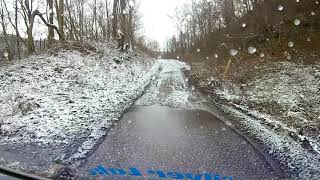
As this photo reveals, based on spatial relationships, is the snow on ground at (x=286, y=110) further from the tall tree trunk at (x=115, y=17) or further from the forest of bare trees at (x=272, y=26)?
the tall tree trunk at (x=115, y=17)

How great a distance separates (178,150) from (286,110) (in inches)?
198

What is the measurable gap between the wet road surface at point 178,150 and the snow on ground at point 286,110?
2.00 ft

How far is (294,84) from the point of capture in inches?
543

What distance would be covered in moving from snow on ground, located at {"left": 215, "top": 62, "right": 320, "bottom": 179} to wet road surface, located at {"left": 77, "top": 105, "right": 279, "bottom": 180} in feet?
2.00

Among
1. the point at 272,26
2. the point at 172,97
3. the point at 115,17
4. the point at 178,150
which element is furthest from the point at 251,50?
the point at 178,150

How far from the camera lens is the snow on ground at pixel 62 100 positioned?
741 cm

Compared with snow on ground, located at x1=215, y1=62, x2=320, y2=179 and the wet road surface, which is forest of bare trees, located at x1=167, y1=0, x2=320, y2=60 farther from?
the wet road surface

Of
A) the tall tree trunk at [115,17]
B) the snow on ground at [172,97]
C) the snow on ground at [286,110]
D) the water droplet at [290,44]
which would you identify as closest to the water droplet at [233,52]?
the water droplet at [290,44]

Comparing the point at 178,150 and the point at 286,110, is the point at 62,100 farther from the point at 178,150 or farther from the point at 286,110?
the point at 286,110

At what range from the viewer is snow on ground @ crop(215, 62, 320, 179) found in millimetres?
6227

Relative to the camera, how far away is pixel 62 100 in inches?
441

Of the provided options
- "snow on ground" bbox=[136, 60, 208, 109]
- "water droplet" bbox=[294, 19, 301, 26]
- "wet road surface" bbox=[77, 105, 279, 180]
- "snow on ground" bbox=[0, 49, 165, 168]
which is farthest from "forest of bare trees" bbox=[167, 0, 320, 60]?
"wet road surface" bbox=[77, 105, 279, 180]

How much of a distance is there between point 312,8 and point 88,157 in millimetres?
20610

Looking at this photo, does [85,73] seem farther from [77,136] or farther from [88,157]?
[88,157]
